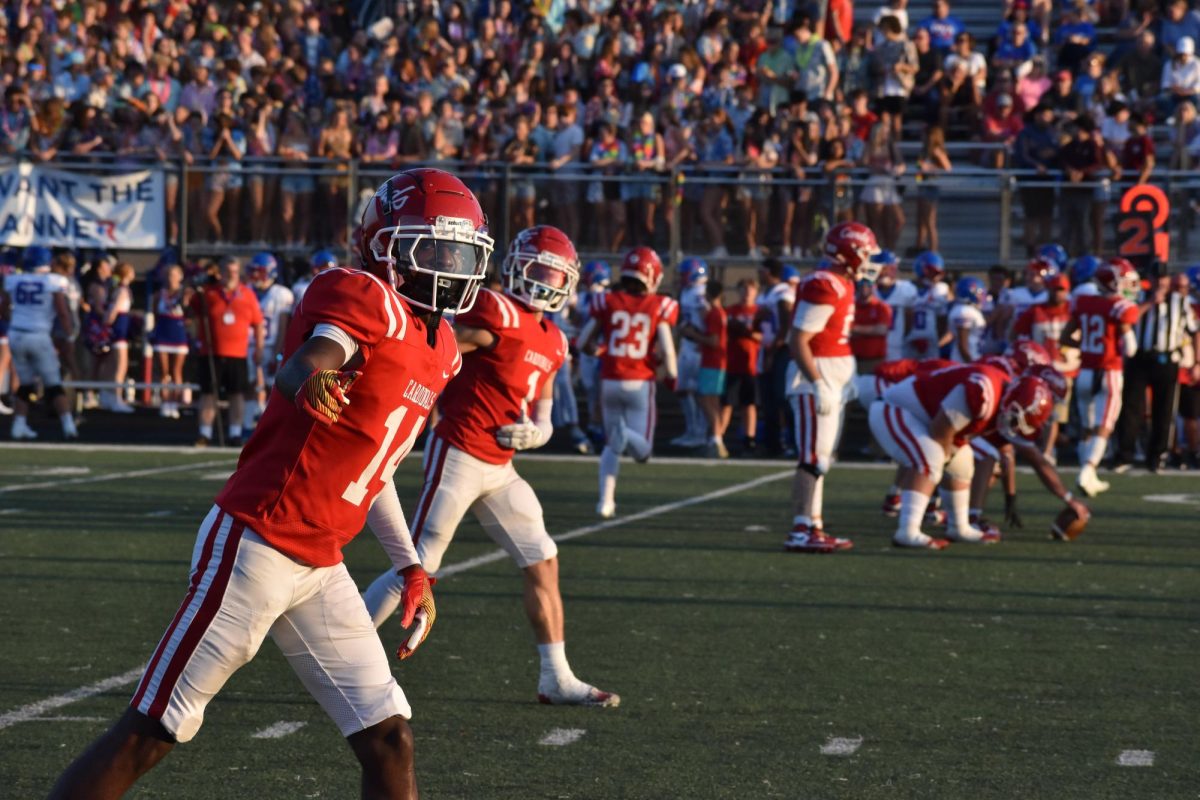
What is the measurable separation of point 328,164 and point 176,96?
10.1 ft

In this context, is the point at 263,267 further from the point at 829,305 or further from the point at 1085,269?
the point at 829,305

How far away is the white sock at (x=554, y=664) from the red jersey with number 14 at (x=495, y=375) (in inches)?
26.9

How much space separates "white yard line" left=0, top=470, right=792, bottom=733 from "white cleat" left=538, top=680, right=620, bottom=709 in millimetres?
1021

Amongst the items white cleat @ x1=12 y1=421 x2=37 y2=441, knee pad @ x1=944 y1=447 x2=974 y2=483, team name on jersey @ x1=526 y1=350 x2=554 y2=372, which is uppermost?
team name on jersey @ x1=526 y1=350 x2=554 y2=372

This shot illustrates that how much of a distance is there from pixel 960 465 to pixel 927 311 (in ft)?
21.4

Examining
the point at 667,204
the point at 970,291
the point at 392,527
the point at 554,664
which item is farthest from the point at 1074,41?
the point at 392,527

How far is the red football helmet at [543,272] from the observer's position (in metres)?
6.73

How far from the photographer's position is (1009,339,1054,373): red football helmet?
35.4 ft

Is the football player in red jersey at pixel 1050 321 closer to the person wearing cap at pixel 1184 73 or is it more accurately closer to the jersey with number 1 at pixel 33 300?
the person wearing cap at pixel 1184 73

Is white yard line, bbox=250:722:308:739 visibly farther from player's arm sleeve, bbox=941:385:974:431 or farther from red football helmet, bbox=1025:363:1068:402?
red football helmet, bbox=1025:363:1068:402

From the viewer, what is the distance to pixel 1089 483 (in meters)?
13.7

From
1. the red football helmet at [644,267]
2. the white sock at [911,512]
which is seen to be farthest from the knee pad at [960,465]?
the red football helmet at [644,267]

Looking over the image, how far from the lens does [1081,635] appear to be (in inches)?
304

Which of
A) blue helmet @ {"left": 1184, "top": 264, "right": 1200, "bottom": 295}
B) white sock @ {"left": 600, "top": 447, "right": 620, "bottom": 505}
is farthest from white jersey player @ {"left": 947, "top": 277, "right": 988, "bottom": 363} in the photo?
white sock @ {"left": 600, "top": 447, "right": 620, "bottom": 505}
